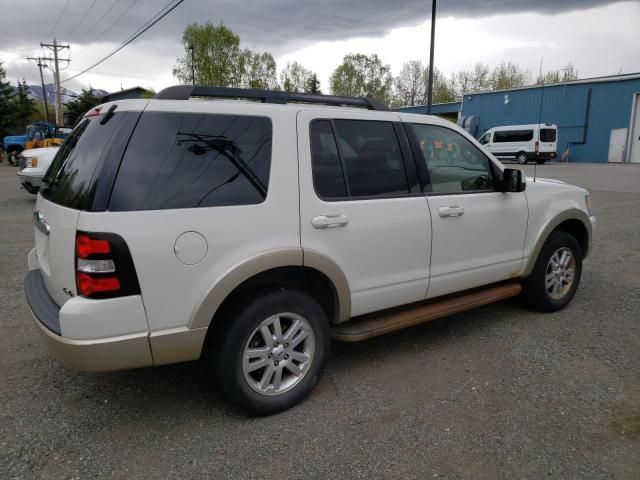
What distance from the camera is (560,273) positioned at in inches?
179

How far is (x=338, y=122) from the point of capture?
10.5 ft

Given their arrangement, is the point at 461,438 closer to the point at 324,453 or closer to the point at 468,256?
the point at 324,453

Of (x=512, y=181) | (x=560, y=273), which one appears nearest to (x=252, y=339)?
(x=512, y=181)

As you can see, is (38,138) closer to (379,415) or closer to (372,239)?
(372,239)

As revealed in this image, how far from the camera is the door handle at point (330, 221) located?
2.94m

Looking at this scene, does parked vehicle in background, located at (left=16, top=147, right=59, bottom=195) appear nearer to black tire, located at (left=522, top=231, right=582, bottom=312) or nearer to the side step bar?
the side step bar

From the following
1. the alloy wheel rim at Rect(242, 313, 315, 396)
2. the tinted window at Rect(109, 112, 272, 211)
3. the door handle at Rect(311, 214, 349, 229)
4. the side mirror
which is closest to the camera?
the tinted window at Rect(109, 112, 272, 211)

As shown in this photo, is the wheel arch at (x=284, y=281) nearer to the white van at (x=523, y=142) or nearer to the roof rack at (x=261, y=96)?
the roof rack at (x=261, y=96)

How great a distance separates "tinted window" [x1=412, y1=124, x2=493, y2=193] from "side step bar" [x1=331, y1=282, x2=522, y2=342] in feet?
2.87

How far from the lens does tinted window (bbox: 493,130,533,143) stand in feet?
101

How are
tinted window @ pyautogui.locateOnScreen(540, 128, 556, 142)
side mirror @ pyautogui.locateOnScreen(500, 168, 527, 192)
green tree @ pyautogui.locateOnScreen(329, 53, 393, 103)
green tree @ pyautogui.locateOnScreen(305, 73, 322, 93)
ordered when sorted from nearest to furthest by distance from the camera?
side mirror @ pyautogui.locateOnScreen(500, 168, 527, 192) < tinted window @ pyautogui.locateOnScreen(540, 128, 556, 142) < green tree @ pyautogui.locateOnScreen(305, 73, 322, 93) < green tree @ pyautogui.locateOnScreen(329, 53, 393, 103)

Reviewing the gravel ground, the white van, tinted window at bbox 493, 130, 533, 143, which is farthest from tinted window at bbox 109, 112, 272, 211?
tinted window at bbox 493, 130, 533, 143

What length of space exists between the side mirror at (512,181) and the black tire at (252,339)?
1932 mm

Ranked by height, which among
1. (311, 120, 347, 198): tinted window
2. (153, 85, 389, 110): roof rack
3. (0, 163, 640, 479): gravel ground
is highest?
(153, 85, 389, 110): roof rack
